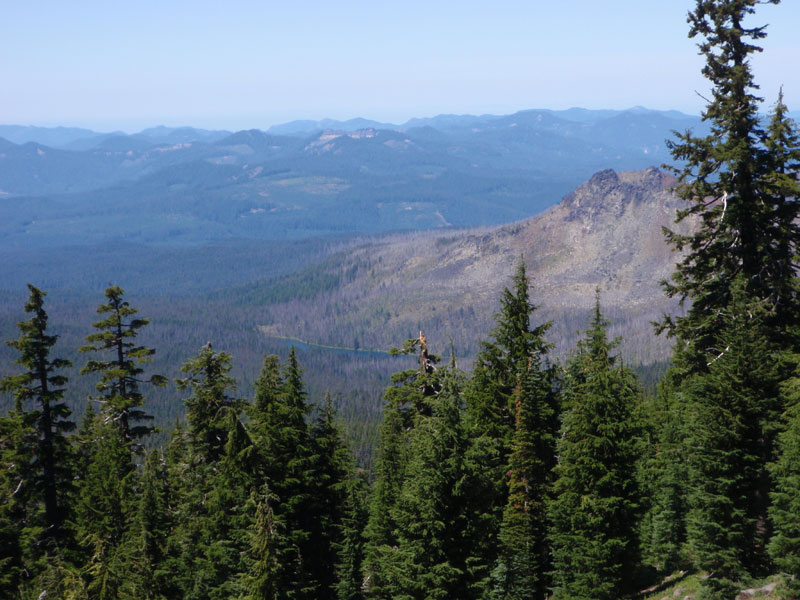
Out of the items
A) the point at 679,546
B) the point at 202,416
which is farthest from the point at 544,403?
the point at 202,416

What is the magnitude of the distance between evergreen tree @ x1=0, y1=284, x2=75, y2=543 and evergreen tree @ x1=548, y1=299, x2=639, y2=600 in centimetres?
2735

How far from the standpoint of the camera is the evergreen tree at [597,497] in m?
29.8

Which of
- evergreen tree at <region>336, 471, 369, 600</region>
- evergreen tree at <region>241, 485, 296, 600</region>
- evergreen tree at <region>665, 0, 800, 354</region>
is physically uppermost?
evergreen tree at <region>665, 0, 800, 354</region>

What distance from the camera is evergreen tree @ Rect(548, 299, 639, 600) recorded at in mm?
29828

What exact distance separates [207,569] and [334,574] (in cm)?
746

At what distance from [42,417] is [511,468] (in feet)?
86.4

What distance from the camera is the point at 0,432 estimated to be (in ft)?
130

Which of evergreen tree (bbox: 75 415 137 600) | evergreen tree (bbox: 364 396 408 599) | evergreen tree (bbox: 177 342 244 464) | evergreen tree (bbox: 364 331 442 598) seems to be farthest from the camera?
evergreen tree (bbox: 75 415 137 600)

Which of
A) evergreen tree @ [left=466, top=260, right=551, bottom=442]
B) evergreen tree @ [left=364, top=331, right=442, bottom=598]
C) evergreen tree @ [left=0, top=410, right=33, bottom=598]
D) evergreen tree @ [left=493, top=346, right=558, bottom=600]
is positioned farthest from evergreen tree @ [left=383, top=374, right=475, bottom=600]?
evergreen tree @ [left=0, top=410, right=33, bottom=598]

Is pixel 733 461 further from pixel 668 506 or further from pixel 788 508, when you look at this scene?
pixel 668 506

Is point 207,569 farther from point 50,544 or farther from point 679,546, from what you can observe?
point 679,546

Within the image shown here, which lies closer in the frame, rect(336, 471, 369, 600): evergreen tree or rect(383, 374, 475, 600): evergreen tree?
rect(383, 374, 475, 600): evergreen tree

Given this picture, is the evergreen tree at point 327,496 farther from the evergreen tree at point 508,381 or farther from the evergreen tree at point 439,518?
the evergreen tree at point 439,518

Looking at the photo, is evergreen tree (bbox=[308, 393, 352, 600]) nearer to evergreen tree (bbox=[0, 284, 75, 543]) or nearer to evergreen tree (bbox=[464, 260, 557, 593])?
evergreen tree (bbox=[464, 260, 557, 593])
